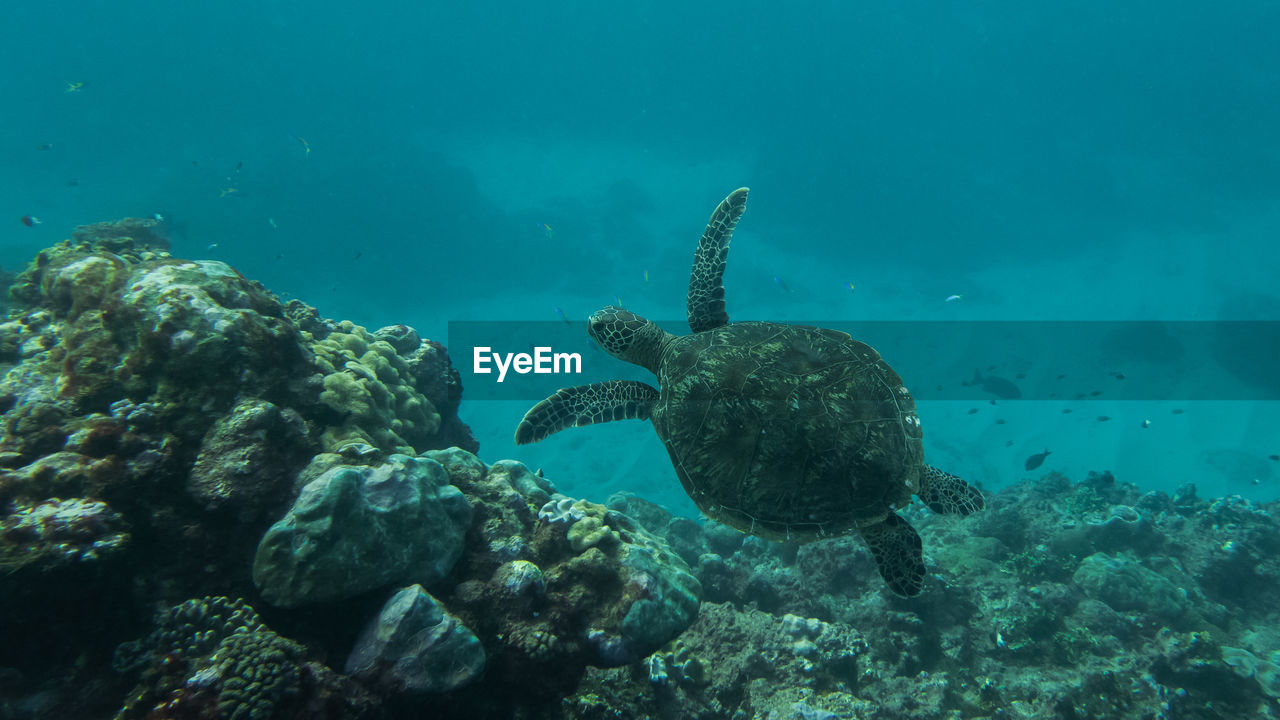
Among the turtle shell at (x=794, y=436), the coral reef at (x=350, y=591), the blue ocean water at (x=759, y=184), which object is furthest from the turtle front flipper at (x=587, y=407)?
the blue ocean water at (x=759, y=184)

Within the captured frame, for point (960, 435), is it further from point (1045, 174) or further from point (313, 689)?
point (313, 689)

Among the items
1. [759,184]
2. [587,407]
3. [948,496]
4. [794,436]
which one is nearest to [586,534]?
[587,407]

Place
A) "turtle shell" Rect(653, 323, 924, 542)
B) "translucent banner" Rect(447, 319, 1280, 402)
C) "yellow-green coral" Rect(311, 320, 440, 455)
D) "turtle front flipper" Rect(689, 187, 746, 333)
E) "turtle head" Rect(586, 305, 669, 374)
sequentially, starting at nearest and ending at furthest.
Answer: "turtle shell" Rect(653, 323, 924, 542), "yellow-green coral" Rect(311, 320, 440, 455), "turtle head" Rect(586, 305, 669, 374), "turtle front flipper" Rect(689, 187, 746, 333), "translucent banner" Rect(447, 319, 1280, 402)

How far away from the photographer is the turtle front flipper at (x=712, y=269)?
6.08 m

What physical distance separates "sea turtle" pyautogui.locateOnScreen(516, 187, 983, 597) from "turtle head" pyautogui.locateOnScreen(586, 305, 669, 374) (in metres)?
0.68

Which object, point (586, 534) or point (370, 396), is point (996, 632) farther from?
point (370, 396)

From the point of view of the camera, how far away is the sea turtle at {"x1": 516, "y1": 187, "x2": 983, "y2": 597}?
368cm

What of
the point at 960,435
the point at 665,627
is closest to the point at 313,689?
the point at 665,627

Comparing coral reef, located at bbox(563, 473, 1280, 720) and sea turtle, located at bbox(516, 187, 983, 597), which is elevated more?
sea turtle, located at bbox(516, 187, 983, 597)

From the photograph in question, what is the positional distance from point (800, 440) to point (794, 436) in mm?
56

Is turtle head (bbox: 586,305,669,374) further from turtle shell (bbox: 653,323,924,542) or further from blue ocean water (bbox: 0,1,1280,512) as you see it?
blue ocean water (bbox: 0,1,1280,512)

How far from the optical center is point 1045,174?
3972cm

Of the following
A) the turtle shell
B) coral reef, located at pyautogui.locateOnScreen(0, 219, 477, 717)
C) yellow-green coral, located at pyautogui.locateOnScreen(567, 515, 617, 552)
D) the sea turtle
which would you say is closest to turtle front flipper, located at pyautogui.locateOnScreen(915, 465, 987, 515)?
the sea turtle

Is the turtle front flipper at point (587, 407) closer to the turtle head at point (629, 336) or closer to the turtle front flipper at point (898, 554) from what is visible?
the turtle head at point (629, 336)
